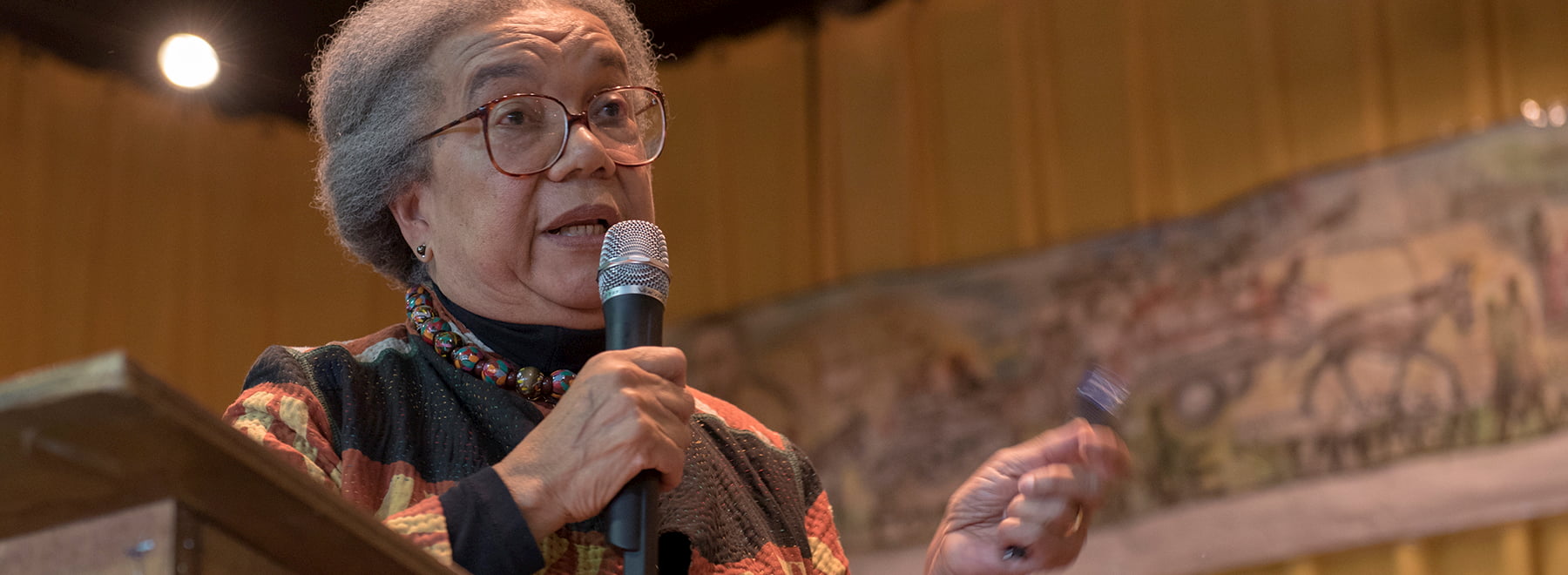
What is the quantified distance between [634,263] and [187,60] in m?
4.01

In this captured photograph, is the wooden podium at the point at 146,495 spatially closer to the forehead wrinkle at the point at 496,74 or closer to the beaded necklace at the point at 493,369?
the beaded necklace at the point at 493,369

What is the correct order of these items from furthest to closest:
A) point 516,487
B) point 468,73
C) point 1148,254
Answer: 1. point 1148,254
2. point 468,73
3. point 516,487

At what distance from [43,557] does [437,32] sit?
1139 mm

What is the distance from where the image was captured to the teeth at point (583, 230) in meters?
1.66

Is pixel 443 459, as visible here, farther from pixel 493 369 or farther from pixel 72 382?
pixel 72 382

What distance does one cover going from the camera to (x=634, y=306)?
1.33m

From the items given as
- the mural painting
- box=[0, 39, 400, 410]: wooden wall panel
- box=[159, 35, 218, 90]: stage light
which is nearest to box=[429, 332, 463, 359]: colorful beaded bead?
the mural painting

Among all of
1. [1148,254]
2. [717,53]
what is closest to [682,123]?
[717,53]

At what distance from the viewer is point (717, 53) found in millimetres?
5156

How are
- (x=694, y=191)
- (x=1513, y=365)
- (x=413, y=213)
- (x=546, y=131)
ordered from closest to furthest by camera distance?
(x=546, y=131), (x=413, y=213), (x=1513, y=365), (x=694, y=191)

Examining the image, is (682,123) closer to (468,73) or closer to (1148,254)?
(1148,254)

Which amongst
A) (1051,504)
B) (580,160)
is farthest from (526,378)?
(1051,504)

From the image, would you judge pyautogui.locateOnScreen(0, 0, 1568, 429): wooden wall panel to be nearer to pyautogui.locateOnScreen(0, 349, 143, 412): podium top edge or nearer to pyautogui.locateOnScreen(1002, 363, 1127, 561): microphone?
pyautogui.locateOnScreen(1002, 363, 1127, 561): microphone

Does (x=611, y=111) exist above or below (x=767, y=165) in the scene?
below
